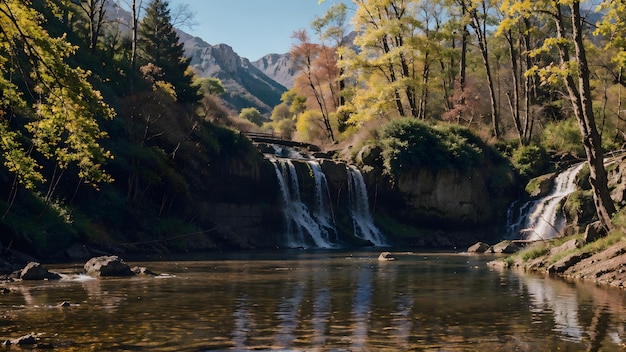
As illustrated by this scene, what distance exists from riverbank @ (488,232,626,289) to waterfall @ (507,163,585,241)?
18.6 metres

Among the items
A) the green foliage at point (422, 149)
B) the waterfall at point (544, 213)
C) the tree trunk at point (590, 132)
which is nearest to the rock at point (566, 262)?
the tree trunk at point (590, 132)

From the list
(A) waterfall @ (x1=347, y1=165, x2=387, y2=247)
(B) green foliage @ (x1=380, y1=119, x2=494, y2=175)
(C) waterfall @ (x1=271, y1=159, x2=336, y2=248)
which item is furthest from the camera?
(B) green foliage @ (x1=380, y1=119, x2=494, y2=175)

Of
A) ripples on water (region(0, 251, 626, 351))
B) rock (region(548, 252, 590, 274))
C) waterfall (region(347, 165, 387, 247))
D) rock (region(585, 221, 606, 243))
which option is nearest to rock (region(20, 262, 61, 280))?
ripples on water (region(0, 251, 626, 351))

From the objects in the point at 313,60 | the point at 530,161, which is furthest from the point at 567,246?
the point at 313,60

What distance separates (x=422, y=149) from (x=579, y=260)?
28.0 metres

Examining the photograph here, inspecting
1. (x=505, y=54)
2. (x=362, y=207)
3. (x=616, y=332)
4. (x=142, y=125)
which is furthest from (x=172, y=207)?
(x=505, y=54)

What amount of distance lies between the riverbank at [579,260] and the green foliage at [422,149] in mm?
22399

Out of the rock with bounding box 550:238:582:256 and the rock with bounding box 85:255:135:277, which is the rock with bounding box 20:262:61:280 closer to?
the rock with bounding box 85:255:135:277

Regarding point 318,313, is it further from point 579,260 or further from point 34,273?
point 579,260

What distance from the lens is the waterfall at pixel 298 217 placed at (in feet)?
145

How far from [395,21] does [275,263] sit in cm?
2448

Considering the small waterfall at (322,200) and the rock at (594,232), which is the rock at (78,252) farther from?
the rock at (594,232)

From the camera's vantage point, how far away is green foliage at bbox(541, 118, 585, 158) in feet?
162

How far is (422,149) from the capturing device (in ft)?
156
